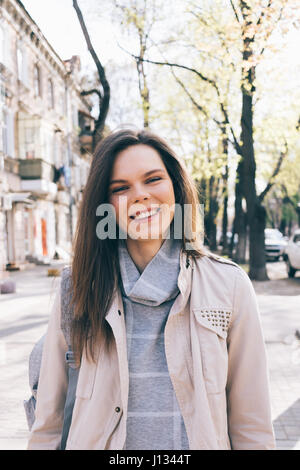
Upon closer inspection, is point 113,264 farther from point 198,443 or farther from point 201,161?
point 201,161

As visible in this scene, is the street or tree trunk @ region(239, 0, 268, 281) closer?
the street

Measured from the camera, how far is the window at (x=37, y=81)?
24.8 meters

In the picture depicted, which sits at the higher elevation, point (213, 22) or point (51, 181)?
point (213, 22)

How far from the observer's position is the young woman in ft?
5.46

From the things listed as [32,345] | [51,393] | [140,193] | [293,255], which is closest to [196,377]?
[51,393]

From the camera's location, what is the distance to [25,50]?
22391 mm

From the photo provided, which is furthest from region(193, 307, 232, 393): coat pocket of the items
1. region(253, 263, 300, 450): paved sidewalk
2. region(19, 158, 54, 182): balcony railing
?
region(19, 158, 54, 182): balcony railing

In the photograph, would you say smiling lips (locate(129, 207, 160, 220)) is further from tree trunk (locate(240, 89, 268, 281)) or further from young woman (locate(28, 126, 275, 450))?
tree trunk (locate(240, 89, 268, 281))

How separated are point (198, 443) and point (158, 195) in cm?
92

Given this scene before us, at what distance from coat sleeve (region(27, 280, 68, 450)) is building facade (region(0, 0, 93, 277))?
17.2 metres

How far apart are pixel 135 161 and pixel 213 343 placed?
0.76m

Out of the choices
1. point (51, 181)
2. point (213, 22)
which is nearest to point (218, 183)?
point (51, 181)

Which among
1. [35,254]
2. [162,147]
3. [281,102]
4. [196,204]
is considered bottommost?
[35,254]

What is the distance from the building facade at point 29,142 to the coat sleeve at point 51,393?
17.2 metres
